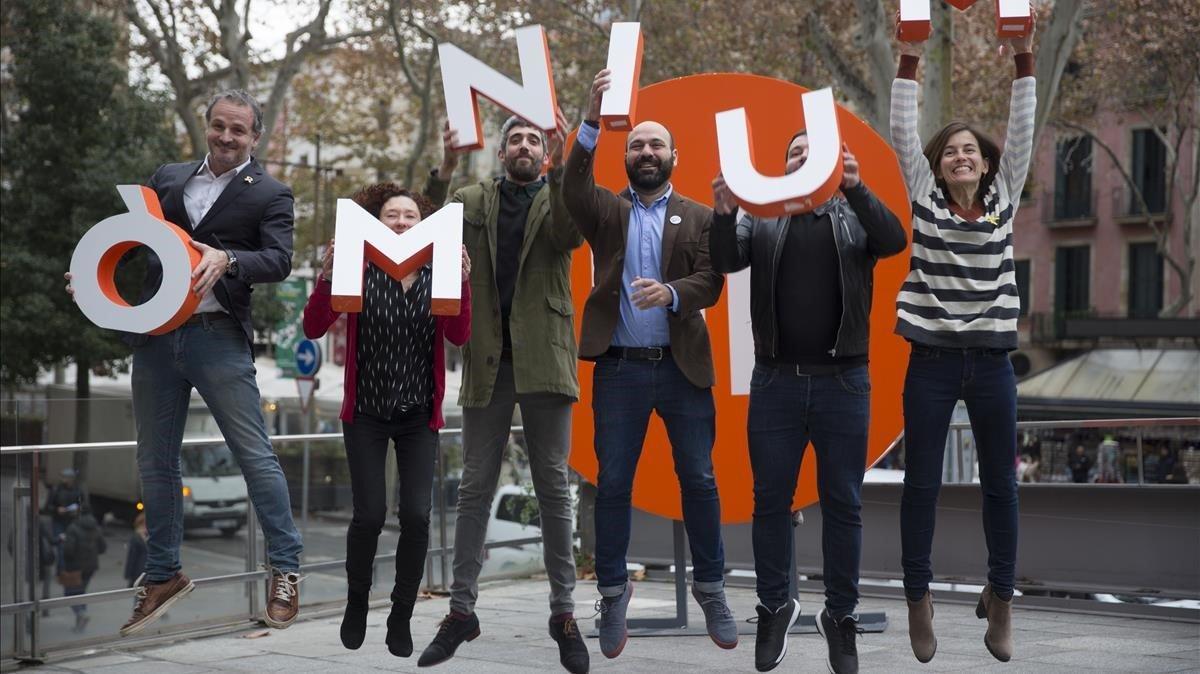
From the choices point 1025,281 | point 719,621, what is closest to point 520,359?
point 719,621

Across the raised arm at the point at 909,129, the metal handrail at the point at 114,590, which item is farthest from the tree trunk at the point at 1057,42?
the raised arm at the point at 909,129

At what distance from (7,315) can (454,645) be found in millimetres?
Answer: 16570

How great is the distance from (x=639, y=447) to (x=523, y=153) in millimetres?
1419

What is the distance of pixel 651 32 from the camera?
856 inches

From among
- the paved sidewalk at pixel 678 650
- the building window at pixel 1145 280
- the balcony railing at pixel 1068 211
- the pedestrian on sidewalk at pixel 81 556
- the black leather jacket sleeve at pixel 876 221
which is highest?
the balcony railing at pixel 1068 211

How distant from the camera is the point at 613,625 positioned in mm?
6141

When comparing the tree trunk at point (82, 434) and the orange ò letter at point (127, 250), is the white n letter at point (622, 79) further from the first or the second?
the tree trunk at point (82, 434)

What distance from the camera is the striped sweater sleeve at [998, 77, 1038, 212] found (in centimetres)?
586

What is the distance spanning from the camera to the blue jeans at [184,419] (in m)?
5.74

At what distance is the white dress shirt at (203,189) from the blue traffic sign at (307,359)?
17827mm

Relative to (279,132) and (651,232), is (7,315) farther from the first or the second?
(651,232)

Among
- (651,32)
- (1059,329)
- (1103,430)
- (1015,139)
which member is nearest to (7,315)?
(651,32)

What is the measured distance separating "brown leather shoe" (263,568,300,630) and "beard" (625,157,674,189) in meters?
2.25

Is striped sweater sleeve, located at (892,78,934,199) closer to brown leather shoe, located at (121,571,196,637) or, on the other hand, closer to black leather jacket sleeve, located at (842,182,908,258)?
black leather jacket sleeve, located at (842,182,908,258)
